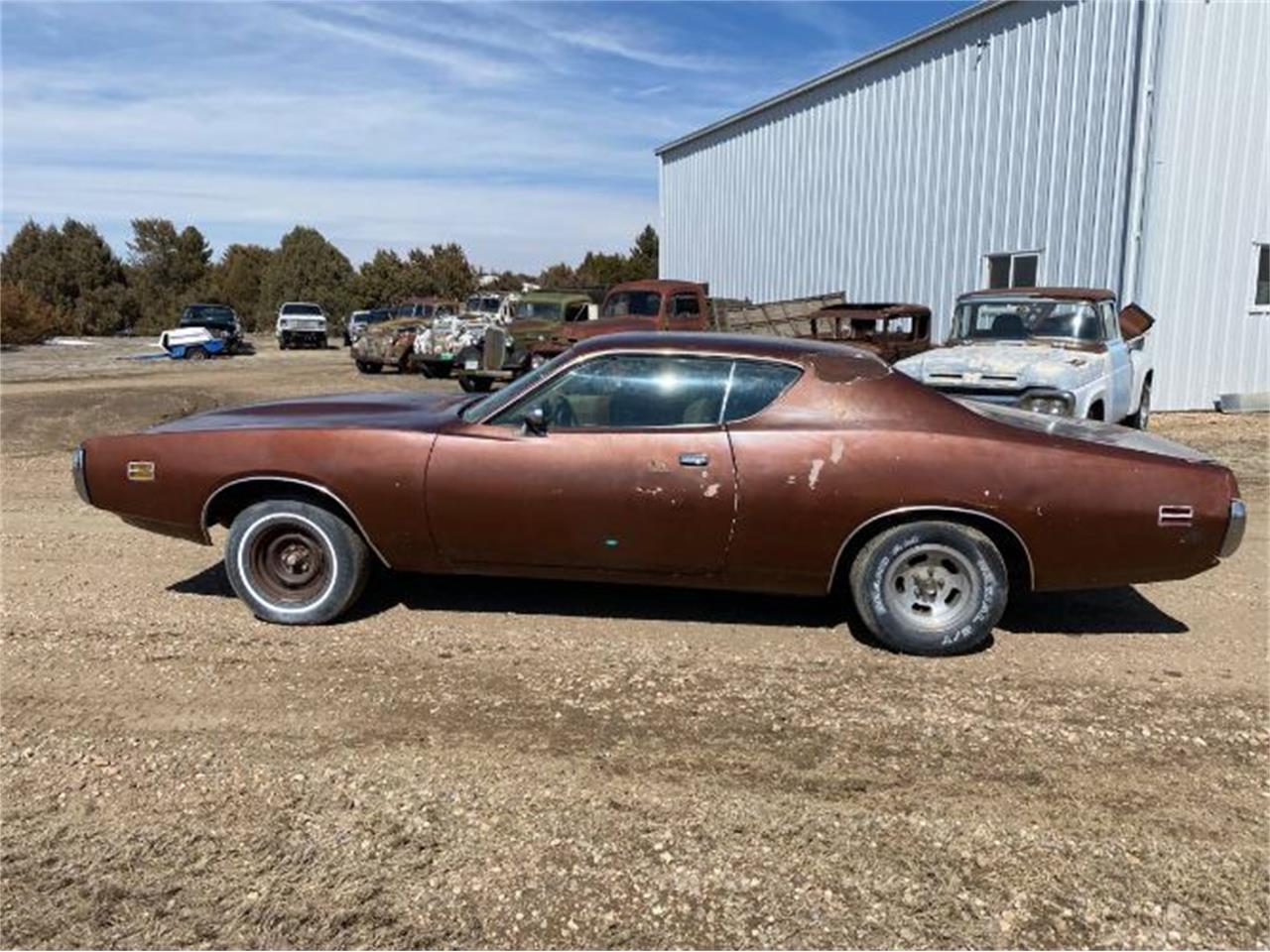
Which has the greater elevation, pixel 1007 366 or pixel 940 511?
pixel 1007 366

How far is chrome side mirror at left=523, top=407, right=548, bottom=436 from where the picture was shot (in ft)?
15.4

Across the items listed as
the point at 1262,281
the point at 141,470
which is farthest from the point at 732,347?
the point at 1262,281

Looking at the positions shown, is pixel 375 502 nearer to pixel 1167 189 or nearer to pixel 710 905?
pixel 710 905

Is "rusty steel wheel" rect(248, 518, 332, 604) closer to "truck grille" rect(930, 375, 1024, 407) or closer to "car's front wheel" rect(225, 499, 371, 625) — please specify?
"car's front wheel" rect(225, 499, 371, 625)

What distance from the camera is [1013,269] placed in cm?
1577

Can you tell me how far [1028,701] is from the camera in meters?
4.08

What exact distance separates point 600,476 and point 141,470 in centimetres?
232

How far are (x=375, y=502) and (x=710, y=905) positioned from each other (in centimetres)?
271

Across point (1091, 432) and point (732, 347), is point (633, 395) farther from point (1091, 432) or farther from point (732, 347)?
point (1091, 432)

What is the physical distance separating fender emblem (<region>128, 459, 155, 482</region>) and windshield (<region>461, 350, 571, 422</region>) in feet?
5.12

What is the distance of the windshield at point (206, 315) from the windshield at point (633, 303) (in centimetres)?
2250

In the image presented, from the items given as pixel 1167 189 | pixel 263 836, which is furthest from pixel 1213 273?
pixel 263 836

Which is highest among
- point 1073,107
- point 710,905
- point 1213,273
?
point 1073,107

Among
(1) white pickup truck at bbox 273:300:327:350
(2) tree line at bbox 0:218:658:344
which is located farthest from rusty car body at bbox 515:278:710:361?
(2) tree line at bbox 0:218:658:344
